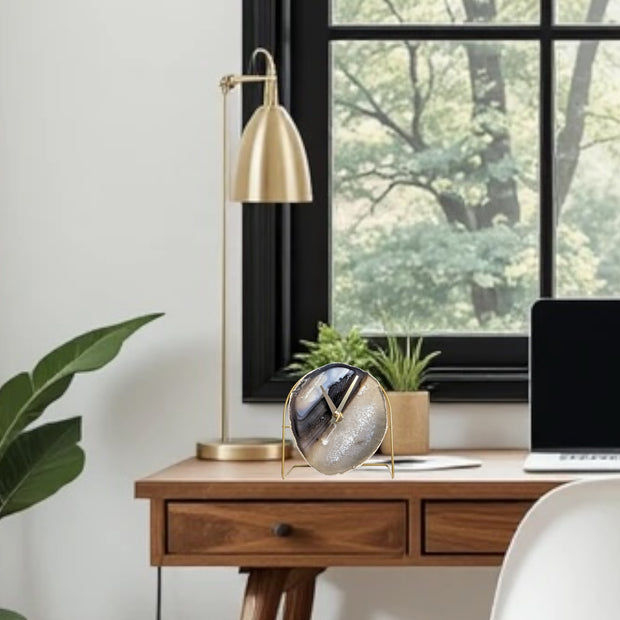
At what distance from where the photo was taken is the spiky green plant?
2629 mm

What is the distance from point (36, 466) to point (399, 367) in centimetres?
68

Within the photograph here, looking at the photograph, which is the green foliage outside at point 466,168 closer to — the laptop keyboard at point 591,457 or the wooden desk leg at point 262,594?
the laptop keyboard at point 591,457

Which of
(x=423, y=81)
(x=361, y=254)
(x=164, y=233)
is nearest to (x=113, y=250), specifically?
(x=164, y=233)

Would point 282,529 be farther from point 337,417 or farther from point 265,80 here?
point 265,80

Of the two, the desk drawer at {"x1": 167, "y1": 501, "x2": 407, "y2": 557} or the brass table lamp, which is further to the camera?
the brass table lamp

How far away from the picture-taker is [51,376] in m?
2.48

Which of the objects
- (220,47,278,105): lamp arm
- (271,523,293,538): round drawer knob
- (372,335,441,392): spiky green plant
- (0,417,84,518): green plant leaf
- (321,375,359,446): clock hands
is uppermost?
(220,47,278,105): lamp arm

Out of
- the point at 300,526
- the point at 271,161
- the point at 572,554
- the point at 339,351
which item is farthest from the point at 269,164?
the point at 572,554

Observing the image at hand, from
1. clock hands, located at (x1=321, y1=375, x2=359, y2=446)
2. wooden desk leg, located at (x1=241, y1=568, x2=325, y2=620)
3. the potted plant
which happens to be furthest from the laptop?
wooden desk leg, located at (x1=241, y1=568, x2=325, y2=620)

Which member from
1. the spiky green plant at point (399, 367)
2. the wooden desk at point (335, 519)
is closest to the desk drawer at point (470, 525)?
the wooden desk at point (335, 519)

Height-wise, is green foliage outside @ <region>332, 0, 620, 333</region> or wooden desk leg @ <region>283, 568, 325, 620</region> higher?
green foliage outside @ <region>332, 0, 620, 333</region>

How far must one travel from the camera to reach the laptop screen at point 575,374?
2.48 meters

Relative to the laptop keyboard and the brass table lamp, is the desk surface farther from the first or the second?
the brass table lamp

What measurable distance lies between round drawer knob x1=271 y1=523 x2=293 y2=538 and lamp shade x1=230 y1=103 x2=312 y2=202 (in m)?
0.67
